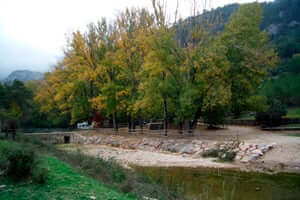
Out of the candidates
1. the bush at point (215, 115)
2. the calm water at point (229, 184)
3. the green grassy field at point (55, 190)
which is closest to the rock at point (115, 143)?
the bush at point (215, 115)

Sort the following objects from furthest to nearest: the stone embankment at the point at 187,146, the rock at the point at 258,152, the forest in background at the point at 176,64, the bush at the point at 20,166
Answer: the forest in background at the point at 176,64
the stone embankment at the point at 187,146
the rock at the point at 258,152
the bush at the point at 20,166

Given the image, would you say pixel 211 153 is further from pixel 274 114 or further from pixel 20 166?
pixel 20 166

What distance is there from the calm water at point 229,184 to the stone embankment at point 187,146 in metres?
3.66

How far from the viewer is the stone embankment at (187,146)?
17453 millimetres

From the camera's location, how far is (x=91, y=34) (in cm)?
3209

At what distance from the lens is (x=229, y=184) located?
11906 millimetres

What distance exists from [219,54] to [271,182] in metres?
12.0

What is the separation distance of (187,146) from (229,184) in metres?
9.59

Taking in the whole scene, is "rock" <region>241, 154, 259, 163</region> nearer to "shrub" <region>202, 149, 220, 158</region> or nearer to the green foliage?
"shrub" <region>202, 149, 220, 158</region>


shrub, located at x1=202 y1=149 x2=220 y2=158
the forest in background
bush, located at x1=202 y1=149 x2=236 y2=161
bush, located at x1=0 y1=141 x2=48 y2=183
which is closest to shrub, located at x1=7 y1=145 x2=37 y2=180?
bush, located at x1=0 y1=141 x2=48 y2=183

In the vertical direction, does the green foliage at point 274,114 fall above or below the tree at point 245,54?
below

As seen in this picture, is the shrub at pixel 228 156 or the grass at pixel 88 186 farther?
the shrub at pixel 228 156

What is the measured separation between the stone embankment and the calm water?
12.0 ft

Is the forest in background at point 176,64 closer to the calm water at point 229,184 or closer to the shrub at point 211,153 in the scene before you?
the shrub at point 211,153
